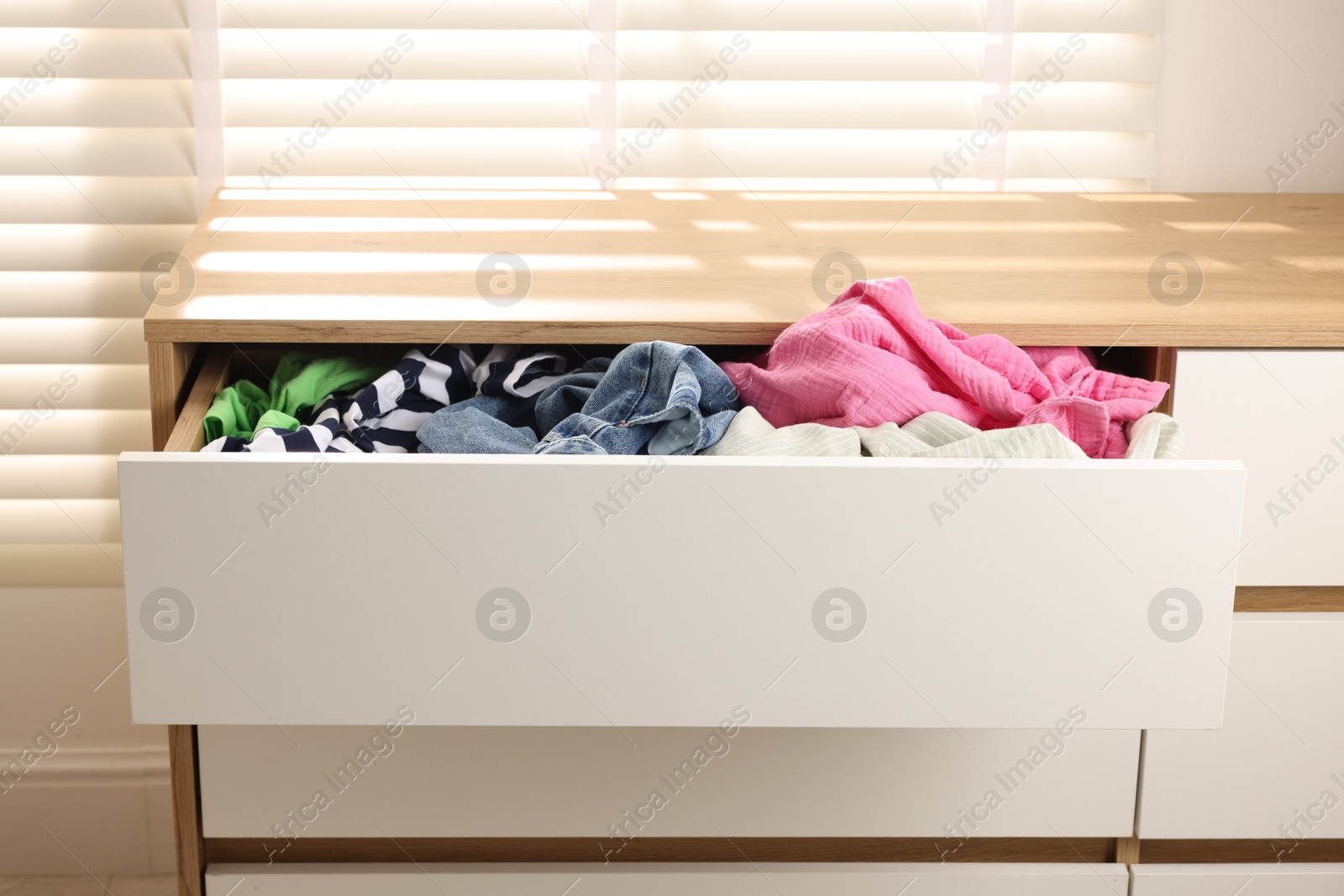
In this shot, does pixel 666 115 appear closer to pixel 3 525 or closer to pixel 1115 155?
pixel 1115 155

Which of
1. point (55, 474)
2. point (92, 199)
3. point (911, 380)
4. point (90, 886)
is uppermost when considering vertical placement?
point (92, 199)

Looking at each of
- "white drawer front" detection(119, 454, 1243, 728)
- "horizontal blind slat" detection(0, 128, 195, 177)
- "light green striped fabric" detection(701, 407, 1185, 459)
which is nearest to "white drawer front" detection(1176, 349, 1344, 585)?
"light green striped fabric" detection(701, 407, 1185, 459)

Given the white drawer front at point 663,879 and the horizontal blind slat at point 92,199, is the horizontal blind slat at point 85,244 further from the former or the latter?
the white drawer front at point 663,879

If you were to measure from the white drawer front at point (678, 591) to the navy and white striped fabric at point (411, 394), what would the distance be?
6.5 inches

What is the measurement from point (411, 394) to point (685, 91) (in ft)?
2.02

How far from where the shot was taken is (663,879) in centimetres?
111

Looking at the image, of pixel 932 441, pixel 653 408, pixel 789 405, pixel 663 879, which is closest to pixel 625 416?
pixel 653 408

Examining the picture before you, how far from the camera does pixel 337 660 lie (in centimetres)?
86

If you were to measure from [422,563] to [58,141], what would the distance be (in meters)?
0.96

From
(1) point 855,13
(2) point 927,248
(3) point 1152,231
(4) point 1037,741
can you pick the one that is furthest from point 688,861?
(1) point 855,13

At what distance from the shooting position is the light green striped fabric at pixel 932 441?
90 centimetres

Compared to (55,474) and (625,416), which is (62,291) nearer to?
(55,474)

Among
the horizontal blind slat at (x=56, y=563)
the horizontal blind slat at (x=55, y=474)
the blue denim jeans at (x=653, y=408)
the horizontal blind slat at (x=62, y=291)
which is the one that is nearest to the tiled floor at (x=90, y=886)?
the horizontal blind slat at (x=56, y=563)

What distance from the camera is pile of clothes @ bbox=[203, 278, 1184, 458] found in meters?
0.95
